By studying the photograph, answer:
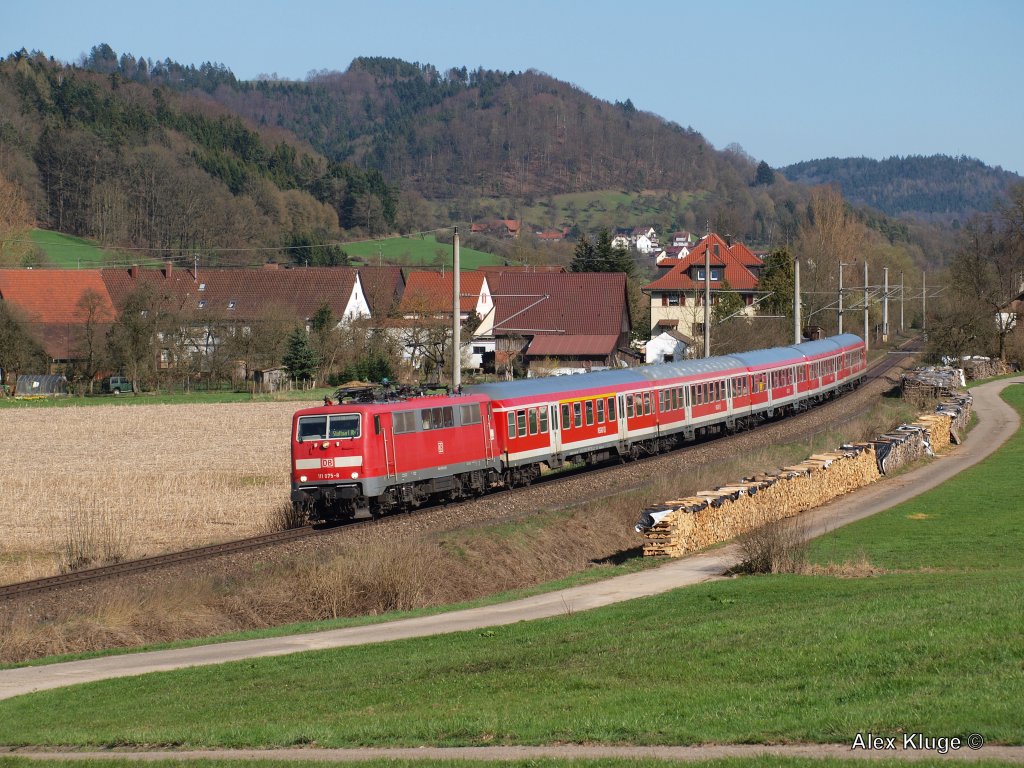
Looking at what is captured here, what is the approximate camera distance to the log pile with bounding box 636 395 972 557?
85.7 feet

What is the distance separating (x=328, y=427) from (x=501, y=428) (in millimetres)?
6632

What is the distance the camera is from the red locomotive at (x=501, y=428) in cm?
2889

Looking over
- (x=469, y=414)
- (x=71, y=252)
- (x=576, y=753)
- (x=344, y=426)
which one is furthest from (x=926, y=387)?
(x=71, y=252)

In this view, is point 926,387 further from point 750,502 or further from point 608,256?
point 608,256

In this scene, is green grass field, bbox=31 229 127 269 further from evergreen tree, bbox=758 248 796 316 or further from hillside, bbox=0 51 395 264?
evergreen tree, bbox=758 248 796 316

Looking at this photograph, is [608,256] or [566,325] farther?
[608,256]

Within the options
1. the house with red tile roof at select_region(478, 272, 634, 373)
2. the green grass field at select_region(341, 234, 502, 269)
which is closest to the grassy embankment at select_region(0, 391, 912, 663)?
the house with red tile roof at select_region(478, 272, 634, 373)

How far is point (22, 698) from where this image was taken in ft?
52.2

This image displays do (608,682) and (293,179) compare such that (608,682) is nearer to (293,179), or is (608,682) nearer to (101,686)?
(101,686)

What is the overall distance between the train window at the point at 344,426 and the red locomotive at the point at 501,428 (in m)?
0.02

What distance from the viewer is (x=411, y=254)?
167m

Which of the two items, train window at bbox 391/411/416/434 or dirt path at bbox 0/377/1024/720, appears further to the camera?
train window at bbox 391/411/416/434

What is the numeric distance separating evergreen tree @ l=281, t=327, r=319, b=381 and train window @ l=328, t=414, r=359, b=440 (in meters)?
49.7

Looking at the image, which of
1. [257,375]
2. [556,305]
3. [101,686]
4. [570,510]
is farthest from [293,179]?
[101,686]
